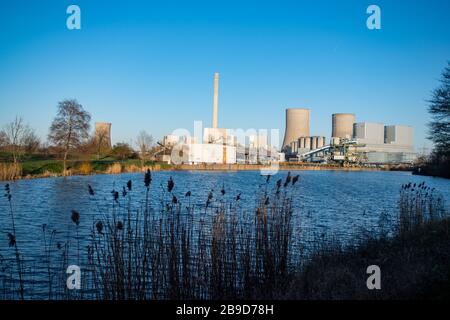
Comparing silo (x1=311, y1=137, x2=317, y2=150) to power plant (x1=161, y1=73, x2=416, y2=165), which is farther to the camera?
silo (x1=311, y1=137, x2=317, y2=150)

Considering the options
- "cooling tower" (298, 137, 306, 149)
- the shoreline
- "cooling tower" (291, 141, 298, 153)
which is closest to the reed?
the shoreline

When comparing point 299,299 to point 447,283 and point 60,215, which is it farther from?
point 60,215

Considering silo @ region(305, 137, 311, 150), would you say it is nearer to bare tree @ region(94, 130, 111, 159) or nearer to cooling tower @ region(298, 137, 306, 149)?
cooling tower @ region(298, 137, 306, 149)

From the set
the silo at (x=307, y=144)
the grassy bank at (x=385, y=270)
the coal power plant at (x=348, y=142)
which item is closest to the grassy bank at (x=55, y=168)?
the grassy bank at (x=385, y=270)

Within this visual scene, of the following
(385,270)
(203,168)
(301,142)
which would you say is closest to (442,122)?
(385,270)

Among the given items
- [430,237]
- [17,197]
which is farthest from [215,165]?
[430,237]

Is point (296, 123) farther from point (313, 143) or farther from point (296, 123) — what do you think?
point (313, 143)

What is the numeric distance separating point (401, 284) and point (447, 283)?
46cm

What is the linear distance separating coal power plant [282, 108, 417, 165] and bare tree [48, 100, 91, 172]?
48165mm

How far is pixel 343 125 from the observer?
76188 mm

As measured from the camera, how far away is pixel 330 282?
5.00 metres

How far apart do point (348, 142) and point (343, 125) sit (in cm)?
358

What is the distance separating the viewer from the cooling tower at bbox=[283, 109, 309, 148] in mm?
73625

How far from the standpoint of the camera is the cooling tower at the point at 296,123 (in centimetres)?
7362
